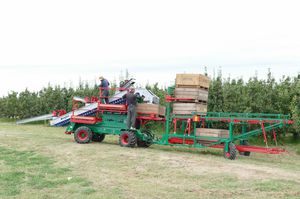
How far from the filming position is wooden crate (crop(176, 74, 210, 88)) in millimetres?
15227

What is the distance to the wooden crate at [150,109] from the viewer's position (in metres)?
16.3

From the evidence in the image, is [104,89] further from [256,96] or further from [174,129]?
[256,96]

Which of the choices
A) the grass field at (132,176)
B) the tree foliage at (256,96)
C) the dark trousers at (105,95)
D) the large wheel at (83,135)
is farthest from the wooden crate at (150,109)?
the tree foliage at (256,96)

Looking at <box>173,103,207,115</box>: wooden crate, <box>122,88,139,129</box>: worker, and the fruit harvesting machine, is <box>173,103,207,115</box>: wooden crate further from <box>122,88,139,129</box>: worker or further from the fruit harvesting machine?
<box>122,88,139,129</box>: worker

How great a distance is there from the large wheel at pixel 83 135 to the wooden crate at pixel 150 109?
233 centimetres

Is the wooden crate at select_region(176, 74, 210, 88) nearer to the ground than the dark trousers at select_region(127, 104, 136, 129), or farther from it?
farther from it

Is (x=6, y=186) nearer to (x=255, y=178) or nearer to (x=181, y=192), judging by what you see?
(x=181, y=192)

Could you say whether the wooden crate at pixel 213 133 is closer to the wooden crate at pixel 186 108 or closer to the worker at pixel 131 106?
the wooden crate at pixel 186 108

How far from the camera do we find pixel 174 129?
625 inches

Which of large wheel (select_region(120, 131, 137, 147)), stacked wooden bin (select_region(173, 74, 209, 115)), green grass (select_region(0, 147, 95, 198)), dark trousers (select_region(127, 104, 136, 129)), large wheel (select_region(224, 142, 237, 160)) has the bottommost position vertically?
green grass (select_region(0, 147, 95, 198))

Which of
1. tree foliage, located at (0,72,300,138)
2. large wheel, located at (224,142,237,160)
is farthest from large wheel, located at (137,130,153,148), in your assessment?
tree foliage, located at (0,72,300,138)

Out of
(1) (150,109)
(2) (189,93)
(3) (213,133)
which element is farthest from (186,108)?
(1) (150,109)

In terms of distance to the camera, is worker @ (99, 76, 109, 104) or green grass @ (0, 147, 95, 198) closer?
green grass @ (0, 147, 95, 198)

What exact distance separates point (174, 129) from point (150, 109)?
1.28m
